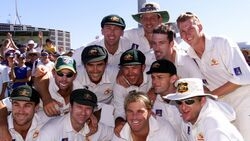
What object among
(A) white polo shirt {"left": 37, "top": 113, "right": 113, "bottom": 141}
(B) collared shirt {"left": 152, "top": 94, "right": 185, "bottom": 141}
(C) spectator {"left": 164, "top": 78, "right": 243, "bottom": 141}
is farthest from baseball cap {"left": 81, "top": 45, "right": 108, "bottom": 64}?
(C) spectator {"left": 164, "top": 78, "right": 243, "bottom": 141}

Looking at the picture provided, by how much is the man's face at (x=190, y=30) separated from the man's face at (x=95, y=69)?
1248 mm

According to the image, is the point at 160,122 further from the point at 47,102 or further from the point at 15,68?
the point at 15,68

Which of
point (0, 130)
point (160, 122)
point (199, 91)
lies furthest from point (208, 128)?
point (0, 130)

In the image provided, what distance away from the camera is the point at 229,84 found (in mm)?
5383

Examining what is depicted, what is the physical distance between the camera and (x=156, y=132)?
5.04 metres

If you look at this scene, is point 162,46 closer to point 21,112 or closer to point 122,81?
point 122,81

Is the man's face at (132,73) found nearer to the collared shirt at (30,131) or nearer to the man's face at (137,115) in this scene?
the man's face at (137,115)

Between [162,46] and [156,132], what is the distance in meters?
1.31

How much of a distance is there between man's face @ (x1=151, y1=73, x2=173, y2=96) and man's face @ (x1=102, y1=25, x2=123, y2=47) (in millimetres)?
1198

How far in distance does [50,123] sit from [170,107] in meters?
1.66

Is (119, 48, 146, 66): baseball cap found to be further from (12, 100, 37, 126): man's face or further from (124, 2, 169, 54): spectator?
(12, 100, 37, 126): man's face

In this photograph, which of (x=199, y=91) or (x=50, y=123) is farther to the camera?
(x=50, y=123)

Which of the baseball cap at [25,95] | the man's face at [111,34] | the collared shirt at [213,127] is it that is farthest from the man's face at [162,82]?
the baseball cap at [25,95]

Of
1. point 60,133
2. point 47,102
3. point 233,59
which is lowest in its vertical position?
point 60,133
